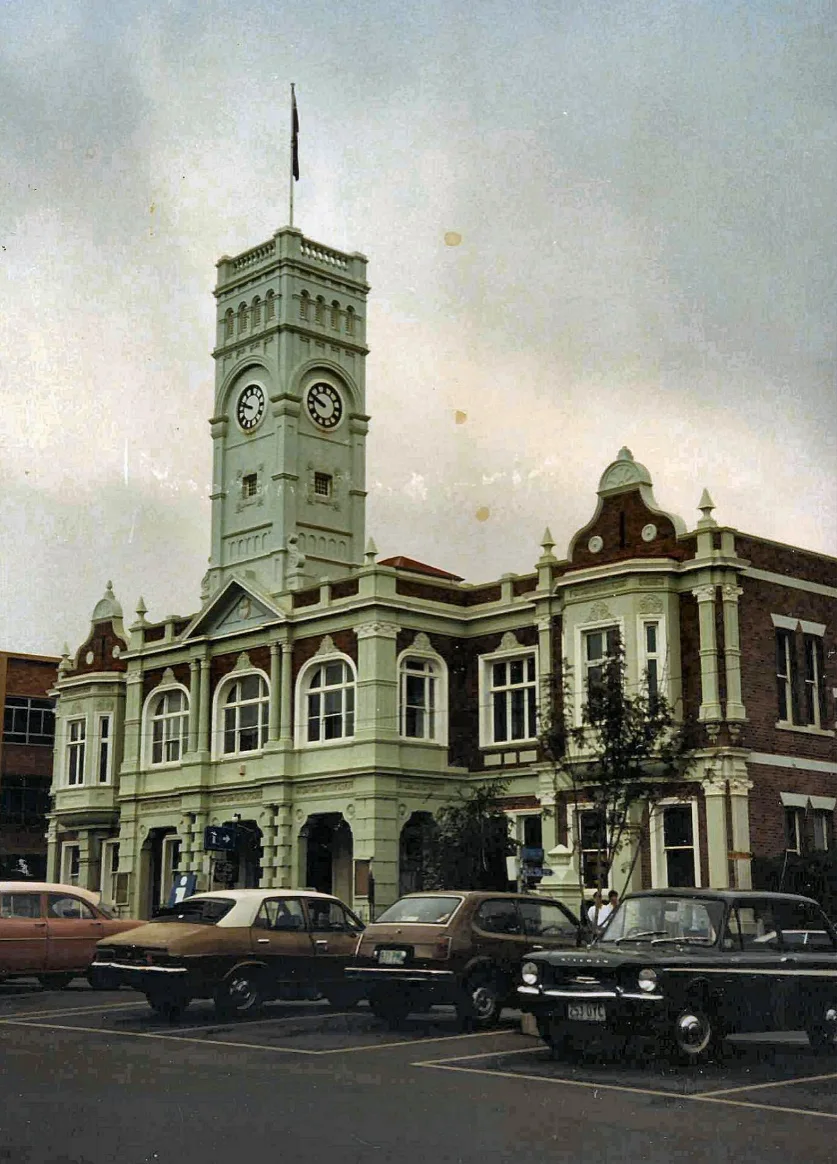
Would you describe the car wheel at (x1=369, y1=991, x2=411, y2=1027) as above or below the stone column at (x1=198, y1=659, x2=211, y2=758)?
below

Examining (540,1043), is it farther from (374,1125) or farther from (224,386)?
(224,386)

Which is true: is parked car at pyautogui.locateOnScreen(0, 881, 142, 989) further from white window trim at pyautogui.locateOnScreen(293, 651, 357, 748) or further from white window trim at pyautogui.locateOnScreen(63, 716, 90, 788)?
white window trim at pyautogui.locateOnScreen(63, 716, 90, 788)

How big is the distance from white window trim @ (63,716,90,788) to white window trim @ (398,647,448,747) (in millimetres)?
13642

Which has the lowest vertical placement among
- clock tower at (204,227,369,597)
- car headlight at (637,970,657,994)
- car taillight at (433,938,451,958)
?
car headlight at (637,970,657,994)

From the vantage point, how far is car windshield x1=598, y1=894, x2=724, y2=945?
14.0 metres

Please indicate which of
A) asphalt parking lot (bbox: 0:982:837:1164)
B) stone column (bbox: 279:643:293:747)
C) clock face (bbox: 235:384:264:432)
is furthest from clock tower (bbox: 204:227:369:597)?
asphalt parking lot (bbox: 0:982:837:1164)

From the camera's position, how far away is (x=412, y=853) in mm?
36750

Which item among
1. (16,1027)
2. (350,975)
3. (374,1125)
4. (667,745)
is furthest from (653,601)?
(374,1125)

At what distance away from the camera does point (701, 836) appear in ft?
100

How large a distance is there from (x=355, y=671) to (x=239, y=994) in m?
18.7

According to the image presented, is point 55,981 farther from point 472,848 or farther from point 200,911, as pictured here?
point 472,848

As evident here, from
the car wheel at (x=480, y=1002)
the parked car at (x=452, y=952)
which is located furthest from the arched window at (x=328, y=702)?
the car wheel at (x=480, y=1002)

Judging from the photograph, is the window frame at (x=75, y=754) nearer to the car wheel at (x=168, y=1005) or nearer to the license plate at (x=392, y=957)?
the car wheel at (x=168, y=1005)

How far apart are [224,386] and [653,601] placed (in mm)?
20336
